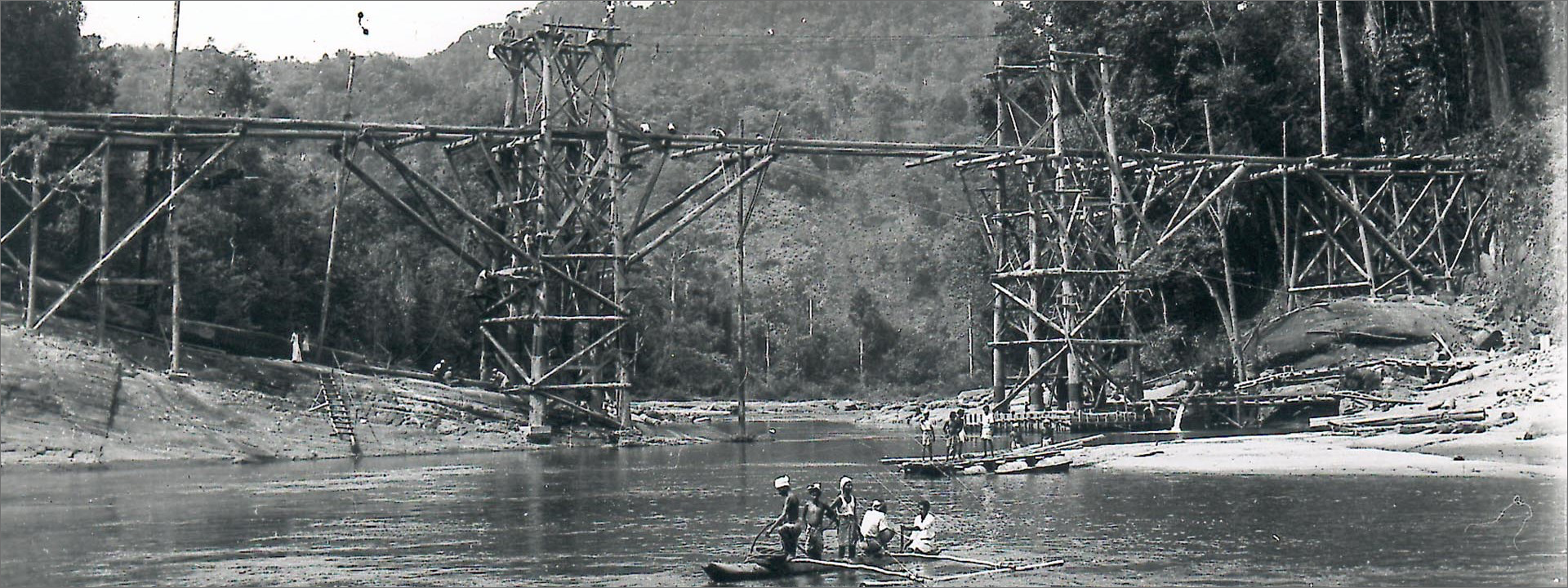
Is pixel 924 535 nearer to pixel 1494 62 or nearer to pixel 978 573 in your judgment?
pixel 978 573

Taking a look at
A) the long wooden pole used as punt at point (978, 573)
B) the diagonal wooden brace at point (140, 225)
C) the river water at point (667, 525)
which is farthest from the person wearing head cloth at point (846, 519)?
the diagonal wooden brace at point (140, 225)

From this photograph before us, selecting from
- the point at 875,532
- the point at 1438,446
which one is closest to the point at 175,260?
the point at 875,532

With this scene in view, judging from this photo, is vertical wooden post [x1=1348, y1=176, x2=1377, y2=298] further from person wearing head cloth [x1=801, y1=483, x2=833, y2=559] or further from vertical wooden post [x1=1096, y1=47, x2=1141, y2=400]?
person wearing head cloth [x1=801, y1=483, x2=833, y2=559]

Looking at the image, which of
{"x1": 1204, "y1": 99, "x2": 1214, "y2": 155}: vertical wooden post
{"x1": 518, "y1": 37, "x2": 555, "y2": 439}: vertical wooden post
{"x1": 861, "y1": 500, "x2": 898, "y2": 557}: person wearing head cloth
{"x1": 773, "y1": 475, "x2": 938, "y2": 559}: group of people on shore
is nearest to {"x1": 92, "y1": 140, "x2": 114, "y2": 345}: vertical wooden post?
{"x1": 518, "y1": 37, "x2": 555, "y2": 439}: vertical wooden post

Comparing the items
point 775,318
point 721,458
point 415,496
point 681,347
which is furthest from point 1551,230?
point 775,318

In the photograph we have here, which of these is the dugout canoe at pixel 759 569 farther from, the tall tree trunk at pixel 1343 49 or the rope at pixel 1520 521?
the tall tree trunk at pixel 1343 49

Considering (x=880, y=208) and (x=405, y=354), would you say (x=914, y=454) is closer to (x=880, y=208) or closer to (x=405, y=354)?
(x=405, y=354)
